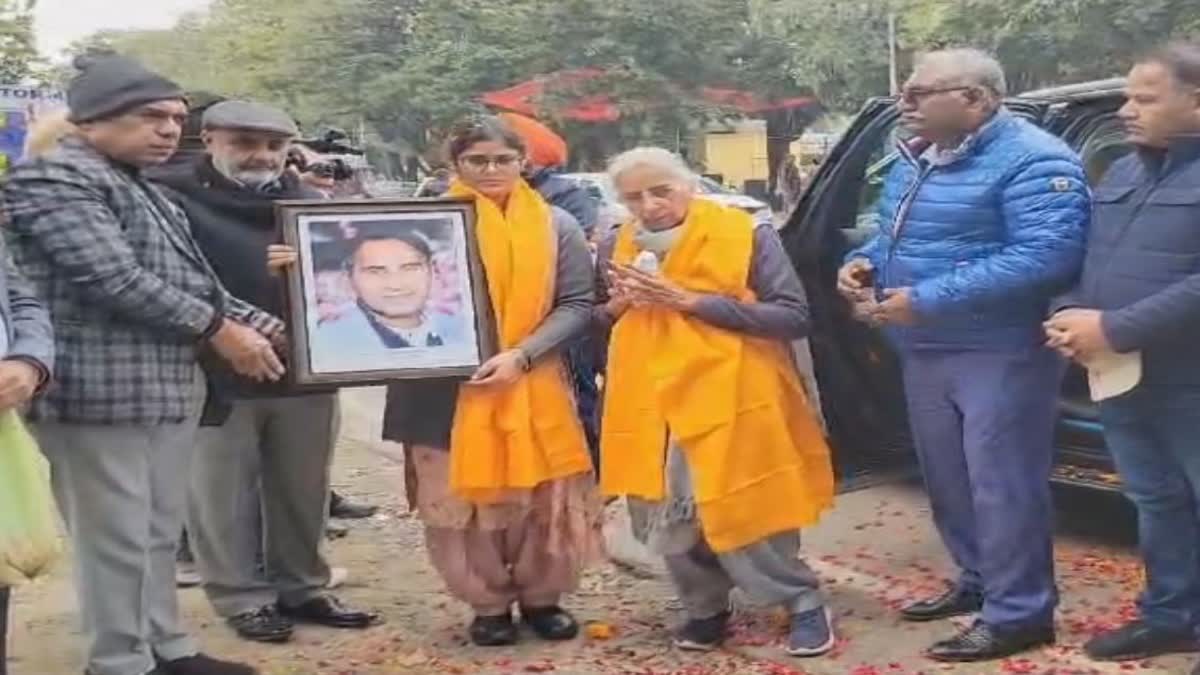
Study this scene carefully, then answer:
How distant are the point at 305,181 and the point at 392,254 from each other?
747mm

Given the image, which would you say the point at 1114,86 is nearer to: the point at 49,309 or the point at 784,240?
the point at 784,240

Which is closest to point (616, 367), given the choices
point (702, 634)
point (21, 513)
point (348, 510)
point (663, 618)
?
point (702, 634)

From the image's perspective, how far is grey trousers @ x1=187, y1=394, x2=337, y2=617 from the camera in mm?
4730

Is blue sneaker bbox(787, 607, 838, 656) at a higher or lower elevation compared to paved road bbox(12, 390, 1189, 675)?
higher

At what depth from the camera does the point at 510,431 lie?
438cm

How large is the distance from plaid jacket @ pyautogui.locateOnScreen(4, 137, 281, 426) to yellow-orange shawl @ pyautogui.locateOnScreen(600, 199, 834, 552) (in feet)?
3.75

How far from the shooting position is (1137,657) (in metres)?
4.20

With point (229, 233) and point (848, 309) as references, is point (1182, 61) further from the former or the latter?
point (229, 233)

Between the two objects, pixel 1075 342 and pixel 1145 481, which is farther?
pixel 1145 481

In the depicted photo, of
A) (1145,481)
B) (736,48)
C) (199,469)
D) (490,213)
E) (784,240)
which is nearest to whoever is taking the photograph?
(1145,481)

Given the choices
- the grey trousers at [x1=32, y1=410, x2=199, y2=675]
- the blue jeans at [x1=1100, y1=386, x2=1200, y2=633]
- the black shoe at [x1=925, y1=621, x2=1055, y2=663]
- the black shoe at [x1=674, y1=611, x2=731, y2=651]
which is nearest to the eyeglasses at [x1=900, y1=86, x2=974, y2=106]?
the blue jeans at [x1=1100, y1=386, x2=1200, y2=633]

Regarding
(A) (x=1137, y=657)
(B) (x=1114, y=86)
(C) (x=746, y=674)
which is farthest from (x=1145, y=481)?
(B) (x=1114, y=86)

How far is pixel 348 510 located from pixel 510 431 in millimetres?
2473

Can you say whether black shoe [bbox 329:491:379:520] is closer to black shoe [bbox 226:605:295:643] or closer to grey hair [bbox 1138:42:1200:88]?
black shoe [bbox 226:605:295:643]
